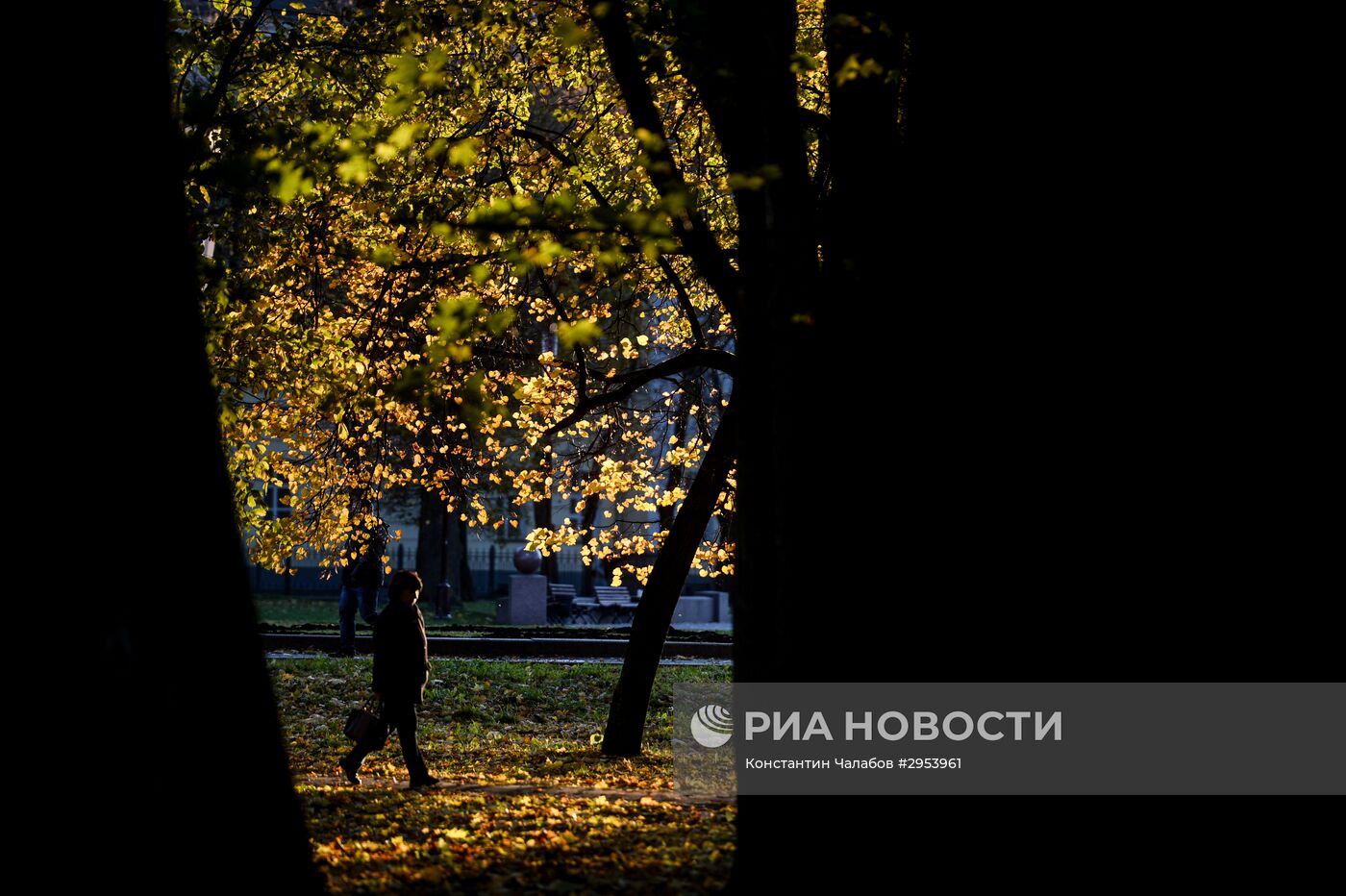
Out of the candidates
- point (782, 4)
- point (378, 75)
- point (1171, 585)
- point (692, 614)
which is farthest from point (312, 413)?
point (692, 614)

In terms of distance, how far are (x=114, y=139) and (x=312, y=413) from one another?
8.62 m

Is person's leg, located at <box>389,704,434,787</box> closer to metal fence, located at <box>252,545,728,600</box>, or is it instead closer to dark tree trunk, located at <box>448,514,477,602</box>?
metal fence, located at <box>252,545,728,600</box>

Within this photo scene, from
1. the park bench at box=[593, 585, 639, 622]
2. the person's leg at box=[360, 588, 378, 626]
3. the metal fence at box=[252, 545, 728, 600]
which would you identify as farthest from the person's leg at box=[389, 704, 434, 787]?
the metal fence at box=[252, 545, 728, 600]

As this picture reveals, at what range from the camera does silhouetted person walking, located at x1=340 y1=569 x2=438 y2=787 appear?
920 cm

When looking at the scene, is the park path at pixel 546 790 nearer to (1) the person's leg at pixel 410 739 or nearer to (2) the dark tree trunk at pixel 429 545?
(1) the person's leg at pixel 410 739

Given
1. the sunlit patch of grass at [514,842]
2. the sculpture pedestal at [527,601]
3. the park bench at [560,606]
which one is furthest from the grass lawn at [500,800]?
A: the park bench at [560,606]

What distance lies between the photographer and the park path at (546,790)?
353 inches

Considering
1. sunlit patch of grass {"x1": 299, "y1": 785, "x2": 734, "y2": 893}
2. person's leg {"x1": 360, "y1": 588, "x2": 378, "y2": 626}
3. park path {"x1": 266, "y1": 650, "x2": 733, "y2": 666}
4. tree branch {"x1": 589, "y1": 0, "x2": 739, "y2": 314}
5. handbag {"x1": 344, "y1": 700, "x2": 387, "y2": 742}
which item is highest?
tree branch {"x1": 589, "y1": 0, "x2": 739, "y2": 314}

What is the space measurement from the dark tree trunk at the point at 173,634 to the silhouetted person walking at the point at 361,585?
425 inches

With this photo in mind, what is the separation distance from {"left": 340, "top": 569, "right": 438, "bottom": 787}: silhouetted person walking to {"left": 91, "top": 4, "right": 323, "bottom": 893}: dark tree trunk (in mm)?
5178

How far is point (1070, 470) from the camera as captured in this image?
4.34 metres

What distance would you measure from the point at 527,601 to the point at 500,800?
16.7 metres

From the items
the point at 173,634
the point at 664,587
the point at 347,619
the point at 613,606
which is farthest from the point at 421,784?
the point at 613,606

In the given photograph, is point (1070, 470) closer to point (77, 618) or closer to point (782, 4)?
point (782, 4)
